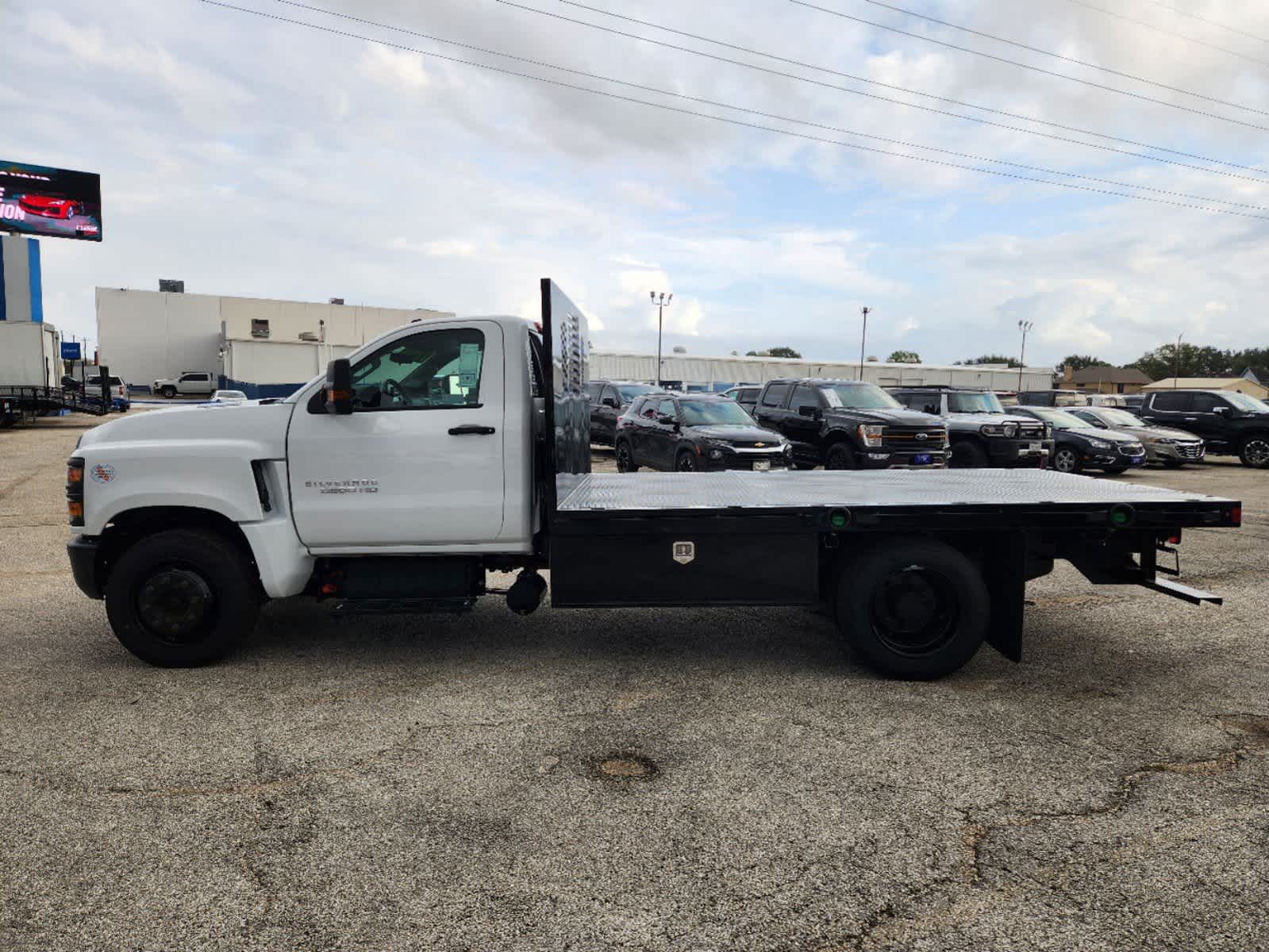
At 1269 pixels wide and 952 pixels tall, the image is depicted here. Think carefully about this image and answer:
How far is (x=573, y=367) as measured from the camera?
631 centimetres

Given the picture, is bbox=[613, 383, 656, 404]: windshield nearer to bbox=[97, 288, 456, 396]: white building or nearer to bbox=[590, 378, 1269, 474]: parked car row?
bbox=[590, 378, 1269, 474]: parked car row

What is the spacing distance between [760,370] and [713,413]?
183 feet

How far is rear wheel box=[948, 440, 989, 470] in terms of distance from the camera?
Result: 16.4 m

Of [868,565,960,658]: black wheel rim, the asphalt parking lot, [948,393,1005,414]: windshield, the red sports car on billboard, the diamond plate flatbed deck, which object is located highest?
the red sports car on billboard

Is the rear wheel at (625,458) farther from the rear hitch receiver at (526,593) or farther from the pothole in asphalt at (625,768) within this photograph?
the pothole in asphalt at (625,768)

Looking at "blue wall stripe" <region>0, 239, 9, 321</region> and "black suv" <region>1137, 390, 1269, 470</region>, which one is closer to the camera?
"black suv" <region>1137, 390, 1269, 470</region>

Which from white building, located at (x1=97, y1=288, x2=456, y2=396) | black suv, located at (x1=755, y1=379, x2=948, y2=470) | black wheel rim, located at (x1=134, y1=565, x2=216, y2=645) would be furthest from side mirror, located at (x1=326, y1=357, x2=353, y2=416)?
white building, located at (x1=97, y1=288, x2=456, y2=396)

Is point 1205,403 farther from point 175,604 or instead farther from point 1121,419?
point 175,604

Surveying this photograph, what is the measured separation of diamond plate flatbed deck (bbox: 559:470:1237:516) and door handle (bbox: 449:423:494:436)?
0.58 m

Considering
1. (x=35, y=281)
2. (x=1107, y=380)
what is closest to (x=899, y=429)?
(x=35, y=281)

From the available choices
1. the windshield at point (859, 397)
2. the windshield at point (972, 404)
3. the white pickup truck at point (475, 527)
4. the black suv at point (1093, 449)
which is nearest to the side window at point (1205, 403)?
the black suv at point (1093, 449)

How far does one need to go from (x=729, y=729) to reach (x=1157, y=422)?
2217 centimetres

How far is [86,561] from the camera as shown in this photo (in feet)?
17.5

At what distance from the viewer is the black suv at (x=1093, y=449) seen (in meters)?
18.2
